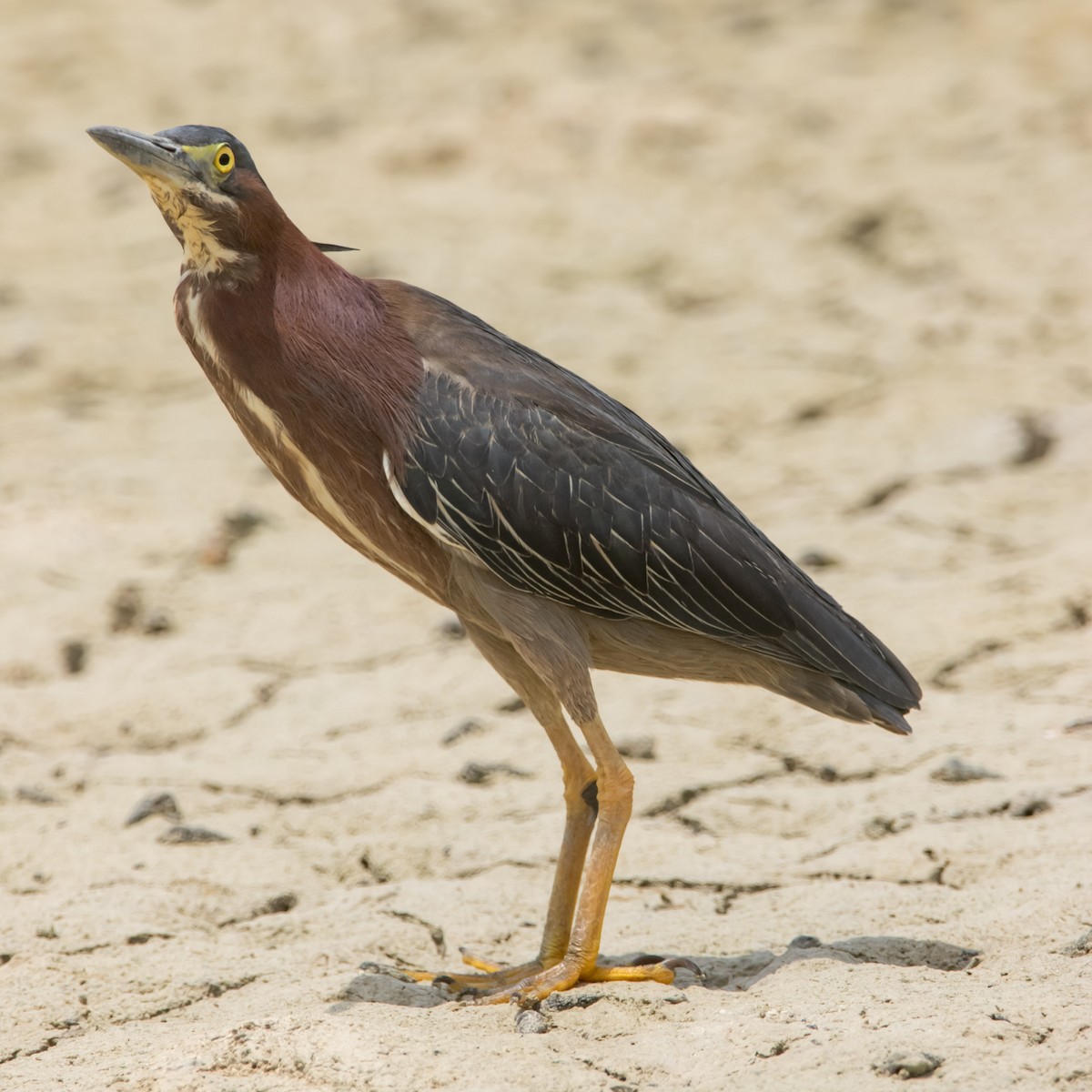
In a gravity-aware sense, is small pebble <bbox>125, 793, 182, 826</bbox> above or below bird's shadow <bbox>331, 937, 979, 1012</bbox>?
below

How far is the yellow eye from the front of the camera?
11.0 feet

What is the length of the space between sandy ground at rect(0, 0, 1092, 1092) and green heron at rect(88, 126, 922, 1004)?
19.1 inches

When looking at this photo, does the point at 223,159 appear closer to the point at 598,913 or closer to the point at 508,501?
the point at 508,501

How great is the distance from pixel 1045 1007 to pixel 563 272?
596cm

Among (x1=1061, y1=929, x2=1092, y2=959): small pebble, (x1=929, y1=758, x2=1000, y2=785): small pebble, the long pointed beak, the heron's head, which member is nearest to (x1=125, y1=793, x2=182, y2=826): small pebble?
the heron's head

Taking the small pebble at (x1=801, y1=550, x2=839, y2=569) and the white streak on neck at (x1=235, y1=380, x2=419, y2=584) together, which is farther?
the small pebble at (x1=801, y1=550, x2=839, y2=569)

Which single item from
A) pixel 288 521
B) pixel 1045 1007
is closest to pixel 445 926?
pixel 1045 1007

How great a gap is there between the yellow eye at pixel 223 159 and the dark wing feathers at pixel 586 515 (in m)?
0.49

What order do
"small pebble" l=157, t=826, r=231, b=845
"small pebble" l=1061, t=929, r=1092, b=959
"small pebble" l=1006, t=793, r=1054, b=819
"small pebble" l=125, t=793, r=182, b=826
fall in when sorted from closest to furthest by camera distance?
"small pebble" l=1061, t=929, r=1092, b=959 < "small pebble" l=1006, t=793, r=1054, b=819 < "small pebble" l=157, t=826, r=231, b=845 < "small pebble" l=125, t=793, r=182, b=826

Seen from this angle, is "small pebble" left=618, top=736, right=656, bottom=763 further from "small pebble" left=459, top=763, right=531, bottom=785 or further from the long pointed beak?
the long pointed beak

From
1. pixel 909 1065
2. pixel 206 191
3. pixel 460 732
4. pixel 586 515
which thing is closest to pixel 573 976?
pixel 909 1065

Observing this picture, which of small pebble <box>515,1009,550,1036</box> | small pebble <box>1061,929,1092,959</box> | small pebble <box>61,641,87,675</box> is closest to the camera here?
small pebble <box>515,1009,550,1036</box>

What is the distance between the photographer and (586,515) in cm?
356

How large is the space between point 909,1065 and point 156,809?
2.51 meters
